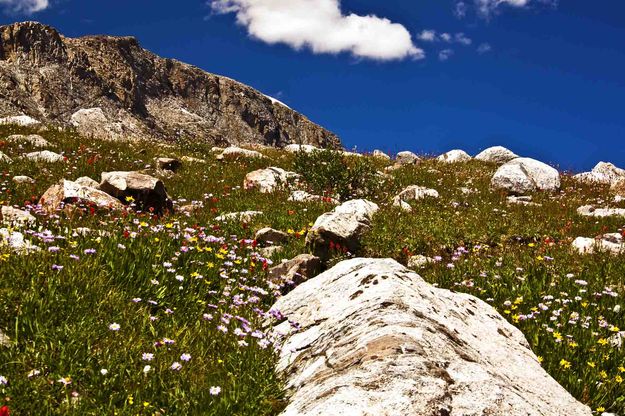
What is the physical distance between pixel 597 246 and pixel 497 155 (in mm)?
19713

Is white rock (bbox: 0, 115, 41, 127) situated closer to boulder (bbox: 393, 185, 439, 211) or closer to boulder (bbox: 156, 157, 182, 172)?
boulder (bbox: 156, 157, 182, 172)

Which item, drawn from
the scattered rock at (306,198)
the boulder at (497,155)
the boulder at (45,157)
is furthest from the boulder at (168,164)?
the boulder at (497,155)

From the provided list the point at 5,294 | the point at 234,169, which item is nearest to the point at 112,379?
the point at 5,294

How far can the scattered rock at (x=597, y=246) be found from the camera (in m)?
10.2

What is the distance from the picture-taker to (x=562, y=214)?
1488cm

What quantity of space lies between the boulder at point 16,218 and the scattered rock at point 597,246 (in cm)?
950

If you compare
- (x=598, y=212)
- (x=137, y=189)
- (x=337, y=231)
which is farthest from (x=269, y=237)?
(x=598, y=212)

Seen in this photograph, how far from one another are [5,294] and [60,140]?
17.8 meters

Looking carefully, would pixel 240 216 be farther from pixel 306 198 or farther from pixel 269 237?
pixel 306 198

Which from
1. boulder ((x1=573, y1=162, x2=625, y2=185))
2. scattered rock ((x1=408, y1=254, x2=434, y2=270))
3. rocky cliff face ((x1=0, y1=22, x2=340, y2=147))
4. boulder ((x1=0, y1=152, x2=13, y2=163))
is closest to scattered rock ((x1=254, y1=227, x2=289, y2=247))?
scattered rock ((x1=408, y1=254, x2=434, y2=270))

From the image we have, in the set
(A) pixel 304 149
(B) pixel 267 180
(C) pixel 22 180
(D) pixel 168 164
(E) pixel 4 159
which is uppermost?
(A) pixel 304 149

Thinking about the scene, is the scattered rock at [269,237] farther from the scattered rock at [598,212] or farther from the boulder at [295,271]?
the scattered rock at [598,212]

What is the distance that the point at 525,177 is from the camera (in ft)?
65.2

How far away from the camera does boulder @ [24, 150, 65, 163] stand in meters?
16.3
